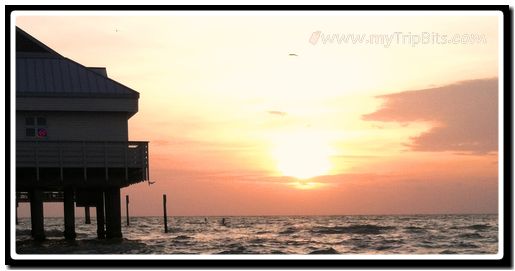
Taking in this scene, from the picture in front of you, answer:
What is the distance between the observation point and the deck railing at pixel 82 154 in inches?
1374

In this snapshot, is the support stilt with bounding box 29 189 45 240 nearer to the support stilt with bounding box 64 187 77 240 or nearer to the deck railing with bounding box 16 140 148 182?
the support stilt with bounding box 64 187 77 240

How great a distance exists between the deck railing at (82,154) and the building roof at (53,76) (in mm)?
1807

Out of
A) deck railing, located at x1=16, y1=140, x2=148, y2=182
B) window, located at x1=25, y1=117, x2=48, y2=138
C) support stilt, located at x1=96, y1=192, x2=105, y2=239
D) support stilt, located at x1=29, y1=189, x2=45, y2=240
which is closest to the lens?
deck railing, located at x1=16, y1=140, x2=148, y2=182

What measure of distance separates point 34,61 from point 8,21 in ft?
51.6

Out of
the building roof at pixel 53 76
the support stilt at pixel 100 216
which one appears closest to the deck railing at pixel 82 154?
the building roof at pixel 53 76

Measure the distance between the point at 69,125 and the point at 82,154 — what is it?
1.34 meters

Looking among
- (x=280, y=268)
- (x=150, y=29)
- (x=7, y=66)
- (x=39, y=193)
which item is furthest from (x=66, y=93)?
(x=280, y=268)

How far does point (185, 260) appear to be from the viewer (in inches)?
818

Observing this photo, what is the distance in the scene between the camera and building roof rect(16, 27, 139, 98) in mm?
35500

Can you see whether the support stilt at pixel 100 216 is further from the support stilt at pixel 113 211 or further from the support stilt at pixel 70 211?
the support stilt at pixel 113 211

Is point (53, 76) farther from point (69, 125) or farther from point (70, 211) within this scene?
point (70, 211)

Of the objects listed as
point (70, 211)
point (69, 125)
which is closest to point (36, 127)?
point (69, 125)

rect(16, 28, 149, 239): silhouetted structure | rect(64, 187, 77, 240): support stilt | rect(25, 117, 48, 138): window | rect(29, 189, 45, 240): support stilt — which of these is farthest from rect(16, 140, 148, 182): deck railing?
rect(64, 187, 77, 240): support stilt
